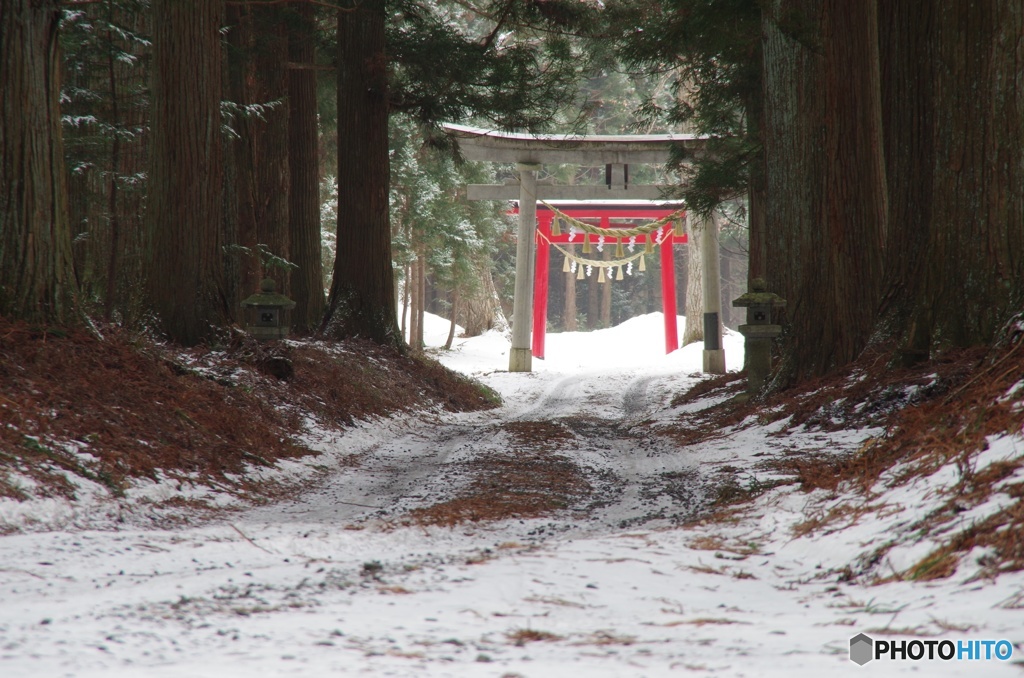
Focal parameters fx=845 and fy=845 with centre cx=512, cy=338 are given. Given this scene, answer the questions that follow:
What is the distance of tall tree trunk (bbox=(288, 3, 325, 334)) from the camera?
532 inches

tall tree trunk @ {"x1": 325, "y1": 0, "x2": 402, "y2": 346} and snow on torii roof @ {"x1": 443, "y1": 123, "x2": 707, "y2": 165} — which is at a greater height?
snow on torii roof @ {"x1": 443, "y1": 123, "x2": 707, "y2": 165}

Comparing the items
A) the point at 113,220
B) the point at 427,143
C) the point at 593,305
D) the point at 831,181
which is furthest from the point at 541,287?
the point at 593,305

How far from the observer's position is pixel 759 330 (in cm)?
955

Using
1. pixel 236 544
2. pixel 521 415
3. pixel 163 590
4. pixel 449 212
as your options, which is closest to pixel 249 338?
pixel 521 415

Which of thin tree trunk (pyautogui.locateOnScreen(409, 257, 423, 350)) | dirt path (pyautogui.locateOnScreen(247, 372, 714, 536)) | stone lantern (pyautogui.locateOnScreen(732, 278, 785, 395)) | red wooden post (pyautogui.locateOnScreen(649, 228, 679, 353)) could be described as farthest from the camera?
thin tree trunk (pyautogui.locateOnScreen(409, 257, 423, 350))

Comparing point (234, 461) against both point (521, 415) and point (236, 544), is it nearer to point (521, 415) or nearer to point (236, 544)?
point (236, 544)

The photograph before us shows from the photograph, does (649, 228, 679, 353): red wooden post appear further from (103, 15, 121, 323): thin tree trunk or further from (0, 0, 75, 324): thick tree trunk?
(0, 0, 75, 324): thick tree trunk

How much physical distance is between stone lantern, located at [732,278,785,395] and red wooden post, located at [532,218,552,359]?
17.6m

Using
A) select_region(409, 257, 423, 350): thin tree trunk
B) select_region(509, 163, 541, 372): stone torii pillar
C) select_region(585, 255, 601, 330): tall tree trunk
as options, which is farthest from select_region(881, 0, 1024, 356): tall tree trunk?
select_region(585, 255, 601, 330): tall tree trunk

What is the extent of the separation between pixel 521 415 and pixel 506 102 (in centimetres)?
488

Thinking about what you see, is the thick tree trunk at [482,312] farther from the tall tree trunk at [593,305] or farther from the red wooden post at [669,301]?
the tall tree trunk at [593,305]

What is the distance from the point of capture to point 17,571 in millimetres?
2918

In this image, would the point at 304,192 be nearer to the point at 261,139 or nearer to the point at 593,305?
the point at 261,139

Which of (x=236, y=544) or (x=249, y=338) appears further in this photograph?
(x=249, y=338)
